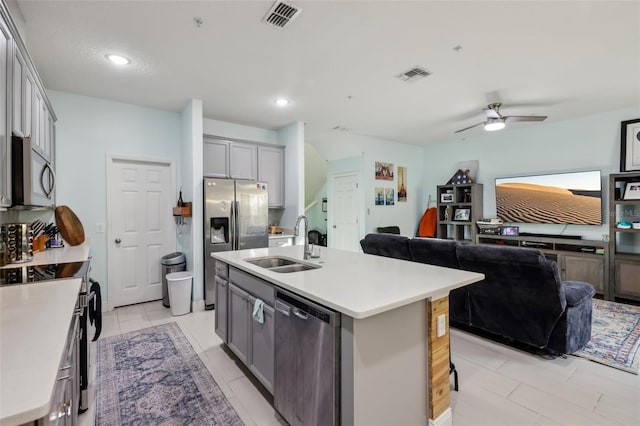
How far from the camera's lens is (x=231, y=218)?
4.17 metres

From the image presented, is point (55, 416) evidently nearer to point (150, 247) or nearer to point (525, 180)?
point (150, 247)

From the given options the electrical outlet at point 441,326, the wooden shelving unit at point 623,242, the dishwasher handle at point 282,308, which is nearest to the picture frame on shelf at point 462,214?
the wooden shelving unit at point 623,242

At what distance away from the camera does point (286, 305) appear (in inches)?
70.2

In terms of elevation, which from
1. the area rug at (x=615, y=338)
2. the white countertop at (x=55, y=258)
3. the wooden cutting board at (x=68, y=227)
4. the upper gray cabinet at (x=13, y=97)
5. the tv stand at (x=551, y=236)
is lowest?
the area rug at (x=615, y=338)

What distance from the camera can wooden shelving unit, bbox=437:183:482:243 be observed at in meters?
6.02

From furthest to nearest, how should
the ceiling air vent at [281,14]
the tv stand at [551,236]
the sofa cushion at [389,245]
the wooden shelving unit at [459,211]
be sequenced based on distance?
the wooden shelving unit at [459,211] < the tv stand at [551,236] < the sofa cushion at [389,245] < the ceiling air vent at [281,14]

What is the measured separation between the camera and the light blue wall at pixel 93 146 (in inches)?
147

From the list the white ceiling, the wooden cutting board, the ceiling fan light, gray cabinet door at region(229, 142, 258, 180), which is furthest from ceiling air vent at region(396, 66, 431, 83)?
the wooden cutting board

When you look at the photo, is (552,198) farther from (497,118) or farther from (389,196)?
(389,196)

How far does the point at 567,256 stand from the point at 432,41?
4068 mm

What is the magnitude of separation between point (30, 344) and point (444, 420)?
2048mm

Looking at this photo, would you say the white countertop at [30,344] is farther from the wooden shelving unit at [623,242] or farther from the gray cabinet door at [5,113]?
the wooden shelving unit at [623,242]

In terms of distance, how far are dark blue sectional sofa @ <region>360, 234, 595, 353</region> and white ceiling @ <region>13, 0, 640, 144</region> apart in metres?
1.85

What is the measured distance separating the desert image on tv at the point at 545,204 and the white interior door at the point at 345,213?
2.82 metres
